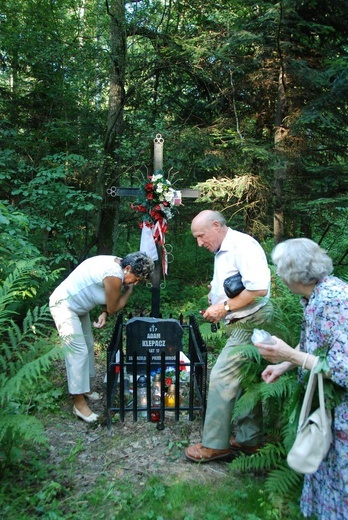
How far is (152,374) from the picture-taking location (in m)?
4.38

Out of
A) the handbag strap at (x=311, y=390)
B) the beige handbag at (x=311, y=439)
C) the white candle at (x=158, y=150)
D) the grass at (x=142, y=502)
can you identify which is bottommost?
the grass at (x=142, y=502)

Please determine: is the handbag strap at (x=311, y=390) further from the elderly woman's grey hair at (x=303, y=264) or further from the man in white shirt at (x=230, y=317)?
the man in white shirt at (x=230, y=317)

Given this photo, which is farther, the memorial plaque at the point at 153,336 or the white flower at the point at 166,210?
the white flower at the point at 166,210

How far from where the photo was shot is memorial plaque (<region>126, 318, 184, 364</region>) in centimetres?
416

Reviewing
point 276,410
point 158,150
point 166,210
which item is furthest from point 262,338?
point 158,150

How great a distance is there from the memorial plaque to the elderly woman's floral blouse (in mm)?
2089

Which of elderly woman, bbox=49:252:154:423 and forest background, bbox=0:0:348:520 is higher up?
forest background, bbox=0:0:348:520

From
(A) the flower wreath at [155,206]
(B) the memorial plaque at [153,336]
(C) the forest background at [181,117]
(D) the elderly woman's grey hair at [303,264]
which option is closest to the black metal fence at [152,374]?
(B) the memorial plaque at [153,336]

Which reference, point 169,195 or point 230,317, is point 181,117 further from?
point 230,317

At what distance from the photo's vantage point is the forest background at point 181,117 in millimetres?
6250

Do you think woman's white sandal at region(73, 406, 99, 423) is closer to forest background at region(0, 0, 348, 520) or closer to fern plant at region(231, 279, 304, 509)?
fern plant at region(231, 279, 304, 509)

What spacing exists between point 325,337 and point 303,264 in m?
0.39

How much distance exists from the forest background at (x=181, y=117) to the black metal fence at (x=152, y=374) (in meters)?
2.30

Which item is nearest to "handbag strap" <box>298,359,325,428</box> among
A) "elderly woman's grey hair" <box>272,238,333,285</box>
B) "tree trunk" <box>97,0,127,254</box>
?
"elderly woman's grey hair" <box>272,238,333,285</box>
